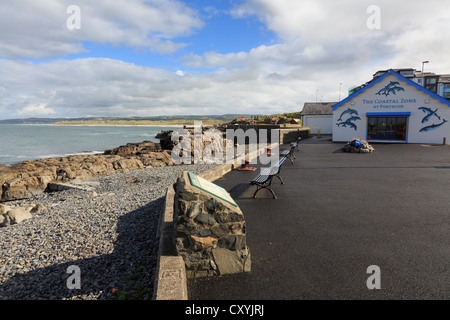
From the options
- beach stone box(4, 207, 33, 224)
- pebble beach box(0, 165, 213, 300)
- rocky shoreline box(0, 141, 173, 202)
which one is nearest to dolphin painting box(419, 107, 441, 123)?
rocky shoreline box(0, 141, 173, 202)

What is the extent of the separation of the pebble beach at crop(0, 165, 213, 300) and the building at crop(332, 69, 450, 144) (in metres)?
22.1

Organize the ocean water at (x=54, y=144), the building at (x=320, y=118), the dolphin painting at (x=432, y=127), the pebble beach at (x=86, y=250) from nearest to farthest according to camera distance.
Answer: the pebble beach at (x=86, y=250)
the dolphin painting at (x=432, y=127)
the ocean water at (x=54, y=144)
the building at (x=320, y=118)

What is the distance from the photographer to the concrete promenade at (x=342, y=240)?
376cm

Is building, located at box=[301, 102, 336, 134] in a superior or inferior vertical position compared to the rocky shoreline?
superior

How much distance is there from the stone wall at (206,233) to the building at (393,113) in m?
25.0

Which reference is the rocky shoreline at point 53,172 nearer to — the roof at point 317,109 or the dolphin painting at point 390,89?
the dolphin painting at point 390,89

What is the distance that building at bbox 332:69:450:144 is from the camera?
920 inches

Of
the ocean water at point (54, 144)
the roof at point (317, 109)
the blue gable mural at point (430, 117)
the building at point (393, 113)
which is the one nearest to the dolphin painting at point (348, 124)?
the building at point (393, 113)

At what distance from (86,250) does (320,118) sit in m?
37.4

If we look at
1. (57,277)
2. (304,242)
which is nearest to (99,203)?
(57,277)

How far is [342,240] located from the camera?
5152mm

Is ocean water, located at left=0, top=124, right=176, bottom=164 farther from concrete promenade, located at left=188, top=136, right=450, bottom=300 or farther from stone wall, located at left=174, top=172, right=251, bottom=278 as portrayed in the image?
stone wall, located at left=174, top=172, right=251, bottom=278
